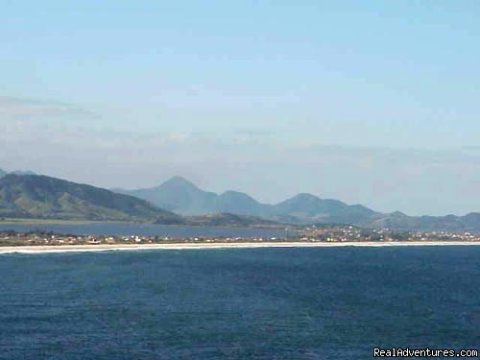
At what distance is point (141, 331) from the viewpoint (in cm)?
6312

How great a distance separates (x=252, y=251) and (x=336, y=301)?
9375cm

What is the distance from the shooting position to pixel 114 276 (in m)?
105

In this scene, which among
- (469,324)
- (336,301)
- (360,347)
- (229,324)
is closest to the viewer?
(360,347)

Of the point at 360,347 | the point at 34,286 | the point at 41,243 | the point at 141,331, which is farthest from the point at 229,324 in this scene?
the point at 41,243

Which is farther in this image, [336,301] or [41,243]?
[41,243]

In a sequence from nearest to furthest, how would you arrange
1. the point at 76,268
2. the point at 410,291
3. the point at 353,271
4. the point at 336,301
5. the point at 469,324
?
1. the point at 469,324
2. the point at 336,301
3. the point at 410,291
4. the point at 76,268
5. the point at 353,271

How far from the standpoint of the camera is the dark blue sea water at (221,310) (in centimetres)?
5797

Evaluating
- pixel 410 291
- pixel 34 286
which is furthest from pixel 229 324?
pixel 410 291

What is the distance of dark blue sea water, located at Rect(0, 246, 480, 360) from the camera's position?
58.0 meters

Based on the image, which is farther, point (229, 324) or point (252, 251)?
point (252, 251)

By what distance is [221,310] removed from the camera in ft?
250

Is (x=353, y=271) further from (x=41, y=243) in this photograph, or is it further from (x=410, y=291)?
(x=41, y=243)

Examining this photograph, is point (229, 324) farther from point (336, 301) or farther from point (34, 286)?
point (34, 286)

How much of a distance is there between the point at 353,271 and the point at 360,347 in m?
72.7
